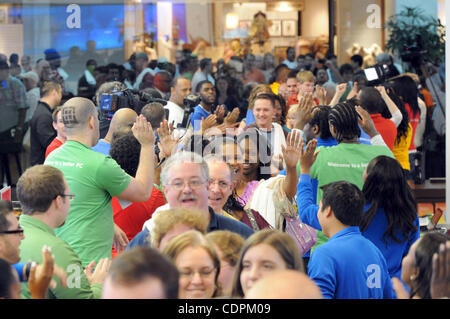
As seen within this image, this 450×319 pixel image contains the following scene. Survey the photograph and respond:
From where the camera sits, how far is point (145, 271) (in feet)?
6.38

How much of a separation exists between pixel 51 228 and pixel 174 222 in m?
0.60

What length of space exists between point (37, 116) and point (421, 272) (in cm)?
497

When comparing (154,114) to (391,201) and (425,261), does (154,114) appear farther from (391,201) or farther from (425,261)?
(425,261)

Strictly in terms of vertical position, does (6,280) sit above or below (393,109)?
below

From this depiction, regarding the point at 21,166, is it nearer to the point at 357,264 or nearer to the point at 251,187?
the point at 251,187

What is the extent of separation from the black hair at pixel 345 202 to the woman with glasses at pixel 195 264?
96 centimetres

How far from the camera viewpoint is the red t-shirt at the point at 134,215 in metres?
4.12

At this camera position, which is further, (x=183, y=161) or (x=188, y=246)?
(x=183, y=161)

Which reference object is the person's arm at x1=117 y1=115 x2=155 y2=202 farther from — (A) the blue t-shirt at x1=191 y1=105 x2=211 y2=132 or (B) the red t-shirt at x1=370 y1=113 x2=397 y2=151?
(A) the blue t-shirt at x1=191 y1=105 x2=211 y2=132

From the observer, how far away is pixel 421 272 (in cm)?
254

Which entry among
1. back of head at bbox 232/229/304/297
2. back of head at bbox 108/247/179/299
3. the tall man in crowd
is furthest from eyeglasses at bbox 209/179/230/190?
the tall man in crowd

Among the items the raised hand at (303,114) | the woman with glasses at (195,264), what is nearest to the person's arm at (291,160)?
the raised hand at (303,114)

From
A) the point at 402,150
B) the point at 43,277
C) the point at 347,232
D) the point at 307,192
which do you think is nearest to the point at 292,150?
the point at 307,192

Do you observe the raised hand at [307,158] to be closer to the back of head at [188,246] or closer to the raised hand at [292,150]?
the raised hand at [292,150]
